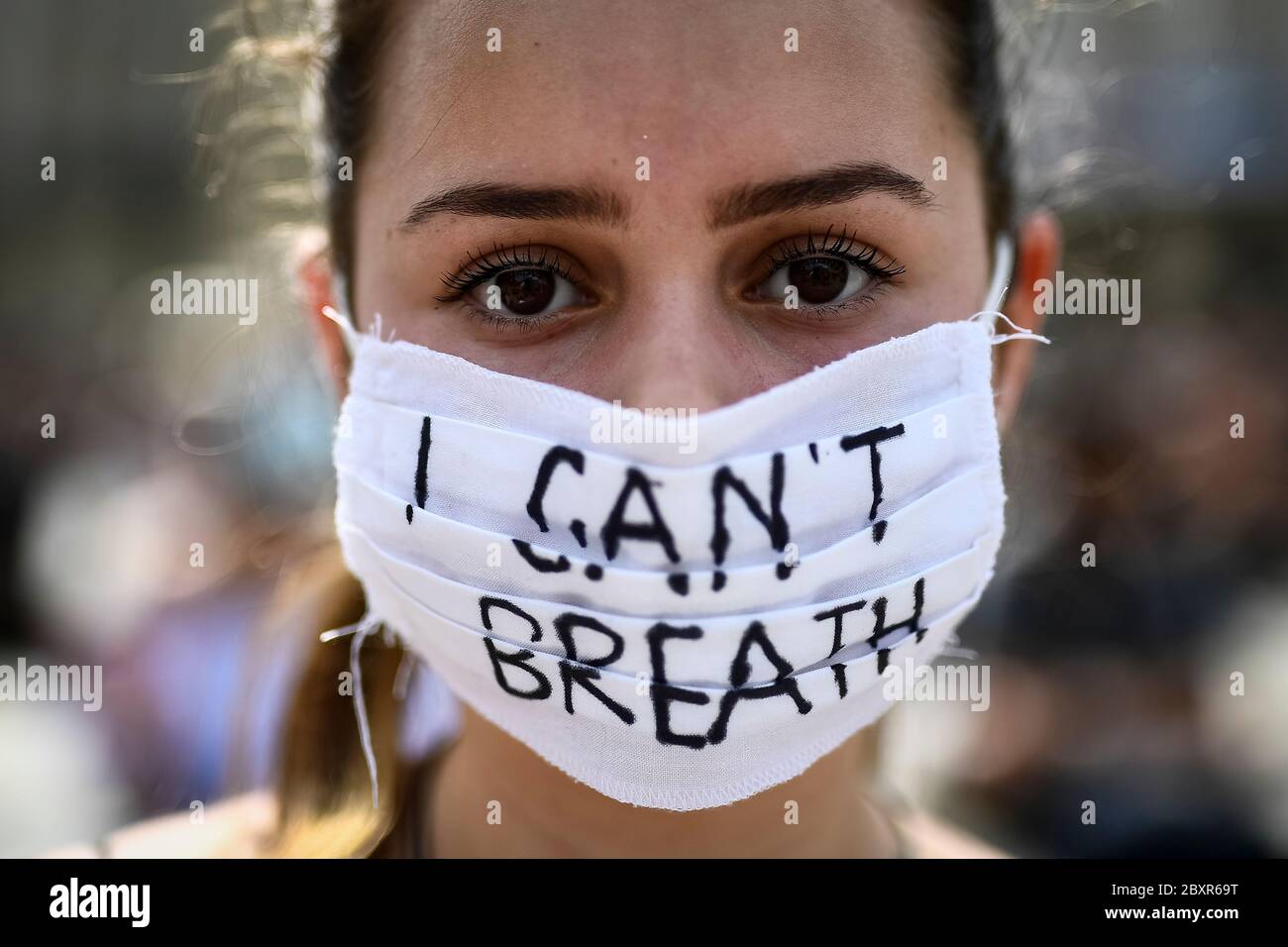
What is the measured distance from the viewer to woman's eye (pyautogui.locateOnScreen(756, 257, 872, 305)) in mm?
1489

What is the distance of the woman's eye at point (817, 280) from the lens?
4.89 feet

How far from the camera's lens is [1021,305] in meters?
1.79

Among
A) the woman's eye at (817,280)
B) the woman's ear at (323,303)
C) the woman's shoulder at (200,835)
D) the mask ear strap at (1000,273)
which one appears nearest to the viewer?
the woman's eye at (817,280)

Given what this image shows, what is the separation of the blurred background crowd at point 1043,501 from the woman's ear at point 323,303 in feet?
1.46

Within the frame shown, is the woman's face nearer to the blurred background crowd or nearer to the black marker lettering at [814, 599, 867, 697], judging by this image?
the black marker lettering at [814, 599, 867, 697]

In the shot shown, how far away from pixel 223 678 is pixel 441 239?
7.07 ft

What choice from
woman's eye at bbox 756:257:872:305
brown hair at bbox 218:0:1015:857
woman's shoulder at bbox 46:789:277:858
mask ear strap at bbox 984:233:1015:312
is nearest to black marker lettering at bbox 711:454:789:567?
woman's eye at bbox 756:257:872:305

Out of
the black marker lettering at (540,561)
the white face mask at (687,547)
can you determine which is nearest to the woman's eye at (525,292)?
the white face mask at (687,547)

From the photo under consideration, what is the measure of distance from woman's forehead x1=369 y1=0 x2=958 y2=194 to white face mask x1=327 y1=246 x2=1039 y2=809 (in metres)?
0.29

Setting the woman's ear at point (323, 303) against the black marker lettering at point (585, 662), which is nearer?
the black marker lettering at point (585, 662)

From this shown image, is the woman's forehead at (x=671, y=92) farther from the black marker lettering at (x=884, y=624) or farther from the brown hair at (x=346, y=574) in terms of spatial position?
the black marker lettering at (x=884, y=624)

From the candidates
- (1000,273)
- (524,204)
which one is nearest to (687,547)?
(524,204)

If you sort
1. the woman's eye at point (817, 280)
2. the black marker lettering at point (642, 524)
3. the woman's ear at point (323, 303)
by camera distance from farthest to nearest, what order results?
the woman's ear at point (323, 303), the woman's eye at point (817, 280), the black marker lettering at point (642, 524)

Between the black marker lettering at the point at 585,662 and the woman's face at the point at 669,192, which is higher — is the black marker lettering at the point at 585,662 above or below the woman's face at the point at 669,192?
below
